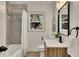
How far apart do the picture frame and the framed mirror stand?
296 mm

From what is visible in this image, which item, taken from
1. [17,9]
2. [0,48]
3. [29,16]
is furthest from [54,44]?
[0,48]

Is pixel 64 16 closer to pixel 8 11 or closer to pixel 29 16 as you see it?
pixel 29 16

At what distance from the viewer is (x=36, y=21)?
1766mm

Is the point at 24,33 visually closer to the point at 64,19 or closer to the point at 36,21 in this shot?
the point at 36,21

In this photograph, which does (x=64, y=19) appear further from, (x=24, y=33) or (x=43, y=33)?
(x=24, y=33)

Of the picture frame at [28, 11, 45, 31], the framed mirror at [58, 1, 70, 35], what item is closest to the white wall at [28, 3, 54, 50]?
the picture frame at [28, 11, 45, 31]

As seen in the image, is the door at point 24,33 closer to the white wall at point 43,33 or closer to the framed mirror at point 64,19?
the white wall at point 43,33

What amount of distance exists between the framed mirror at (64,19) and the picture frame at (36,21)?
0.97 feet

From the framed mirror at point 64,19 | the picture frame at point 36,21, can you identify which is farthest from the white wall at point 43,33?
the framed mirror at point 64,19

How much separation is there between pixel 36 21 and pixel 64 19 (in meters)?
0.46

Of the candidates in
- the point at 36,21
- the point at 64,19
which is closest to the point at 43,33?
the point at 36,21

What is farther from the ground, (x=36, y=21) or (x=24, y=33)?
(x=36, y=21)

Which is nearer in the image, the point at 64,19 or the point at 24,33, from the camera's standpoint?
the point at 24,33

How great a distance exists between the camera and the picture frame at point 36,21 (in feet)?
5.75
